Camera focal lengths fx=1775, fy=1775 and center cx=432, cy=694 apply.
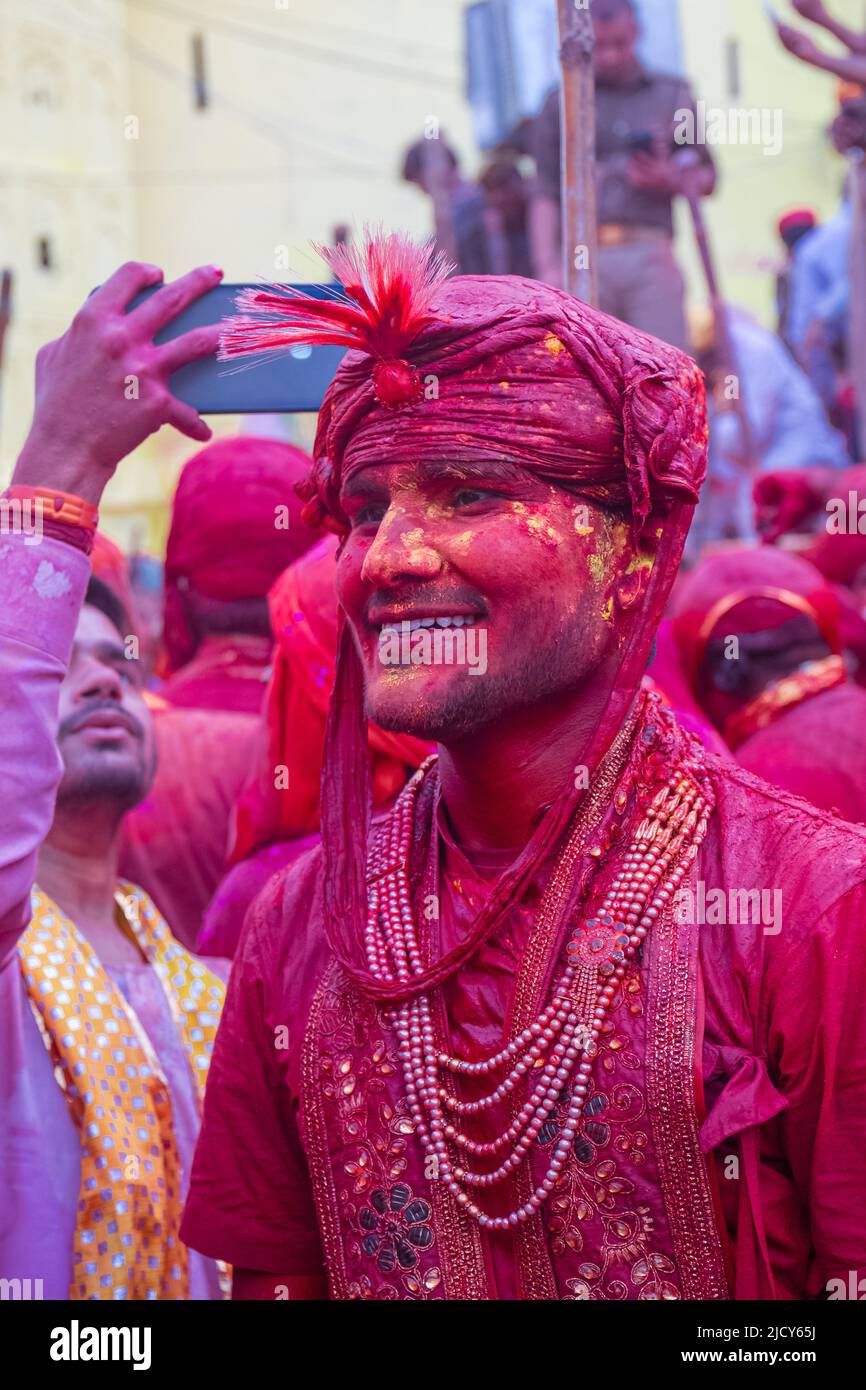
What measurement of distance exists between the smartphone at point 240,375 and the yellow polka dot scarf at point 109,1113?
977 mm

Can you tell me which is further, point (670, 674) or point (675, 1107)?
point (670, 674)

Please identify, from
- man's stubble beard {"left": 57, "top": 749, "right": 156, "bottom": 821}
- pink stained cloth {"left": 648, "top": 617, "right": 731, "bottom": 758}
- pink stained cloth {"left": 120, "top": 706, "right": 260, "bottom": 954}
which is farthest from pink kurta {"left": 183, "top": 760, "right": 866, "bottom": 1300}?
pink stained cloth {"left": 648, "top": 617, "right": 731, "bottom": 758}

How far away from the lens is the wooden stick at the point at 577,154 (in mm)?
2713

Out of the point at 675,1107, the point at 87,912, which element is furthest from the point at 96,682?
the point at 675,1107

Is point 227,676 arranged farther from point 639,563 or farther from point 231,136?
point 231,136

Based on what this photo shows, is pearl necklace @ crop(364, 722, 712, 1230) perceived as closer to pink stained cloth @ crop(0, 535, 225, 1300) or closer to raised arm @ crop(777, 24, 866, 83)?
pink stained cloth @ crop(0, 535, 225, 1300)

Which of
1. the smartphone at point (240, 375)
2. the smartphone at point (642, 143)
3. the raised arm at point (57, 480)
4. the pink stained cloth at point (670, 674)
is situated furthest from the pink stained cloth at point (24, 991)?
the smartphone at point (642, 143)

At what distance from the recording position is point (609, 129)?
720 centimetres

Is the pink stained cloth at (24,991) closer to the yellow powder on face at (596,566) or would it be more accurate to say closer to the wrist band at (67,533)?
the wrist band at (67,533)

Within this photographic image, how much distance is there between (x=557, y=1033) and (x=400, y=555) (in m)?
0.56

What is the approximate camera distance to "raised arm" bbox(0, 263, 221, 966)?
2207mm

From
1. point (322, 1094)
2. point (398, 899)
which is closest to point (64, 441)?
point (398, 899)

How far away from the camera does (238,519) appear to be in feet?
14.4
